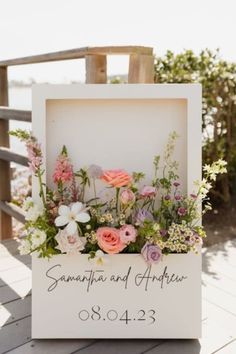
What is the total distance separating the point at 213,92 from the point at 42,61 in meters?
1.41

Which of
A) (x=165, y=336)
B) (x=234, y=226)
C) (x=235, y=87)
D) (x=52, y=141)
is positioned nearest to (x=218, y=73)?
(x=235, y=87)

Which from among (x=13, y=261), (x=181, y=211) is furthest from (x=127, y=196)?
(x=13, y=261)

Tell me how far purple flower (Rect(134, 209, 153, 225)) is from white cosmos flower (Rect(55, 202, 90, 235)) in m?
0.17

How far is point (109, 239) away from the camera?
1.49 metres

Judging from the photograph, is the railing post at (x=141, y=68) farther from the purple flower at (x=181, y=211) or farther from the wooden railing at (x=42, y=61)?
the purple flower at (x=181, y=211)

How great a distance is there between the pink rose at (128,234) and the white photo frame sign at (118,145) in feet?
0.36

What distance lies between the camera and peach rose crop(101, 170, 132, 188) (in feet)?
4.96

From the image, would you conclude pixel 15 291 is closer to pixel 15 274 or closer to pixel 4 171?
pixel 15 274

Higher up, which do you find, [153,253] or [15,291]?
[153,253]

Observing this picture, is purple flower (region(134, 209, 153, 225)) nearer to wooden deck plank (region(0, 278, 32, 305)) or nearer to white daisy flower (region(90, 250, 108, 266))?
white daisy flower (region(90, 250, 108, 266))

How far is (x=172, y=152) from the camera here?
1643mm

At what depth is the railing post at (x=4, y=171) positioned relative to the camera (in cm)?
304

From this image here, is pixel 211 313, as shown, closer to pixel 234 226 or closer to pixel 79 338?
pixel 79 338

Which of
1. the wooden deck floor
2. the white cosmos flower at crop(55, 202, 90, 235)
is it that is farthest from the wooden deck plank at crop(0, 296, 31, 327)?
the white cosmos flower at crop(55, 202, 90, 235)
